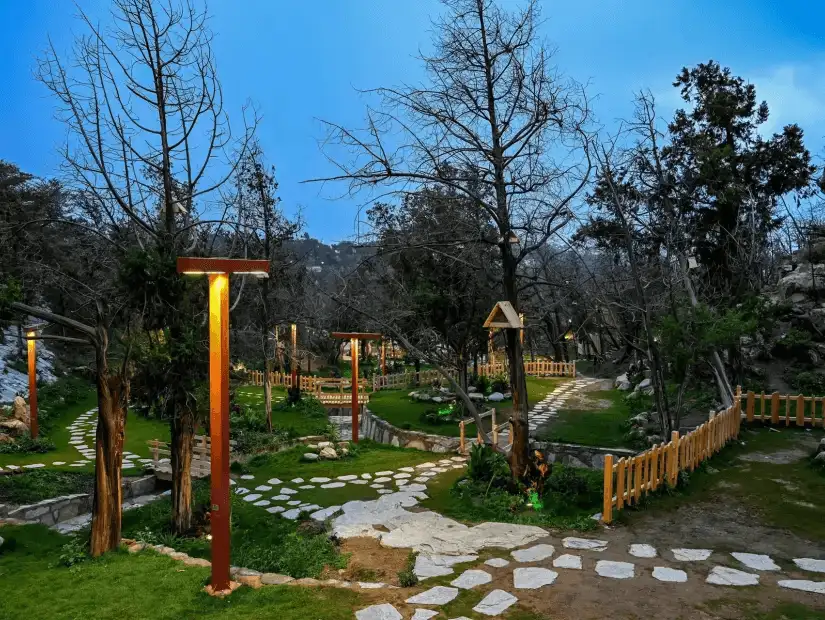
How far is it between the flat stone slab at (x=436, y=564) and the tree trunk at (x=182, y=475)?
3.82 metres

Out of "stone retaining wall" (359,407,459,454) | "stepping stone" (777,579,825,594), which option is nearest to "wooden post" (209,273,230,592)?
"stepping stone" (777,579,825,594)

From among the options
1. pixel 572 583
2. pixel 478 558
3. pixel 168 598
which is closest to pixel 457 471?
pixel 478 558

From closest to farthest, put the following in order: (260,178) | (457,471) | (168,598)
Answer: (168,598) < (457,471) < (260,178)

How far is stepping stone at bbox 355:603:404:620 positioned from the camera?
4.68 m

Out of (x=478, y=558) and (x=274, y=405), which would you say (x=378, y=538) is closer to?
(x=478, y=558)

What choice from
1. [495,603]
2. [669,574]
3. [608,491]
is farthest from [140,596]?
[608,491]

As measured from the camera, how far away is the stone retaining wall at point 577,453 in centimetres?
1173

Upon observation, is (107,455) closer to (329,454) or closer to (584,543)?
(584,543)

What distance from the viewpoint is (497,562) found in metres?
5.96

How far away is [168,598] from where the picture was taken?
5098mm

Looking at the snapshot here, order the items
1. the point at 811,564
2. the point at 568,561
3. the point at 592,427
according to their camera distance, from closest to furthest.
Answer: the point at 811,564
the point at 568,561
the point at 592,427

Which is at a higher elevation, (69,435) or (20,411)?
(20,411)

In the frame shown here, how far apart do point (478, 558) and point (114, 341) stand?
5.36 meters

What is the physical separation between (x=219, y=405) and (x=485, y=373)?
22.4m
